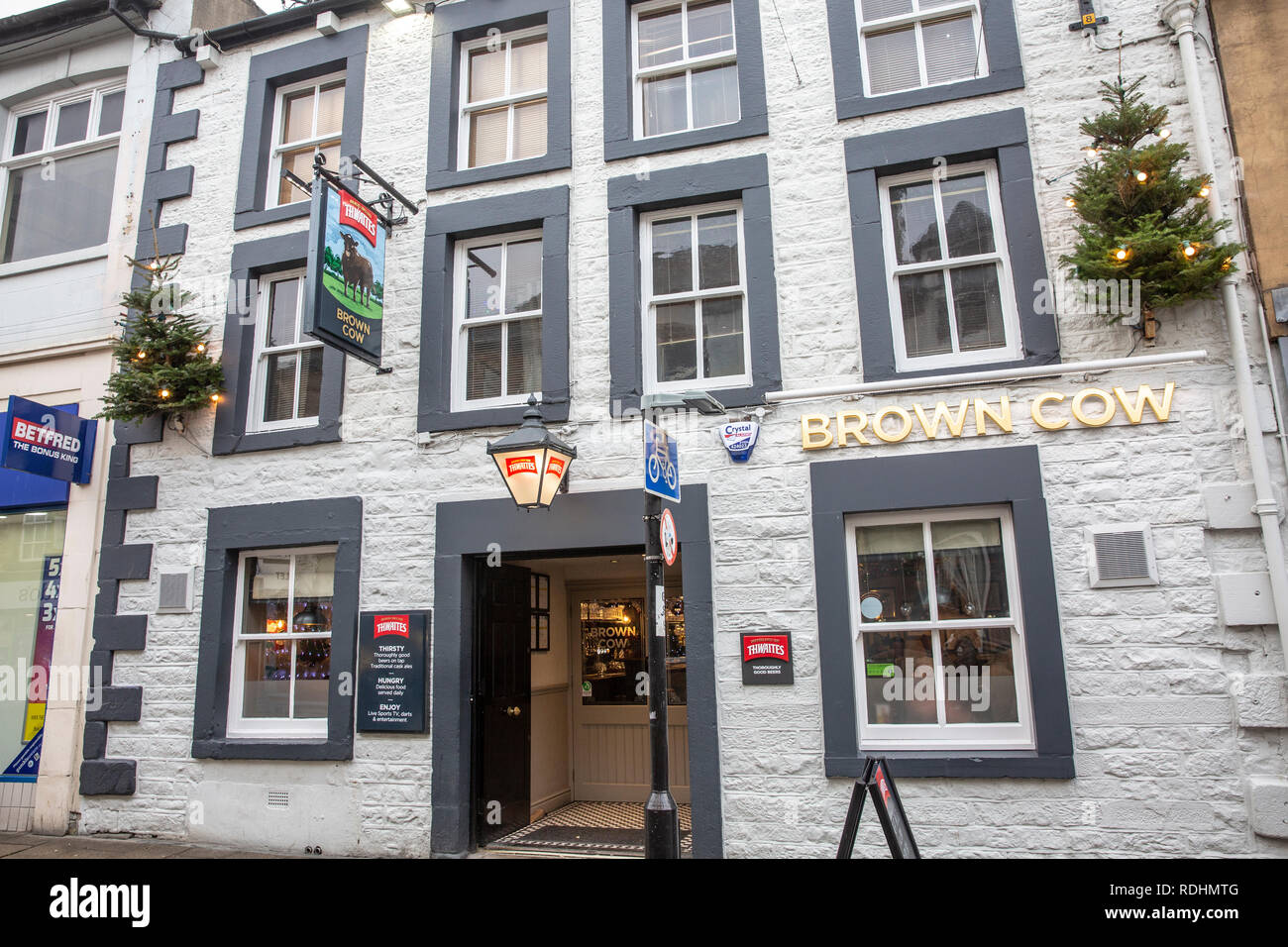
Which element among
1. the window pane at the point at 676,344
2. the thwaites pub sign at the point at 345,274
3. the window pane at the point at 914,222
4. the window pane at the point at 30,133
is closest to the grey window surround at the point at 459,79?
the thwaites pub sign at the point at 345,274

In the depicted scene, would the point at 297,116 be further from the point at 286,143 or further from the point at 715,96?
the point at 715,96

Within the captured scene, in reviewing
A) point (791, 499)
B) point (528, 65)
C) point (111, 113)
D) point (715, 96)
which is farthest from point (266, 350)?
point (791, 499)

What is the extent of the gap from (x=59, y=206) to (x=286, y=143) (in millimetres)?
3261

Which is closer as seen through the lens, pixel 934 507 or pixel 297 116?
pixel 934 507

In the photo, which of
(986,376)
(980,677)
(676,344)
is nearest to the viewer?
(980,677)

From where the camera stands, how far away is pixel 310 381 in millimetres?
8383

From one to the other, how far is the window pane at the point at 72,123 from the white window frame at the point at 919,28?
366 inches

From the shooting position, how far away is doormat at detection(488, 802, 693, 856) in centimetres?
718

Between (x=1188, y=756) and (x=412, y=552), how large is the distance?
21.0ft

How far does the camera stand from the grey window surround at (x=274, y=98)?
28.4 feet

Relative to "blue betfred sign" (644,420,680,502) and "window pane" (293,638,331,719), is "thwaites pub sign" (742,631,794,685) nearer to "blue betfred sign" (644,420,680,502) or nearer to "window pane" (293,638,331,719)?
"blue betfred sign" (644,420,680,502)

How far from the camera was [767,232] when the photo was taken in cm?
718

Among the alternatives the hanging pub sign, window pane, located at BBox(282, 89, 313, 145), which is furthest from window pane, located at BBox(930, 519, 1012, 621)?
window pane, located at BBox(282, 89, 313, 145)

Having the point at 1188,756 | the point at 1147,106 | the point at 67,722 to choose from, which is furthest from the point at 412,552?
the point at 1147,106
